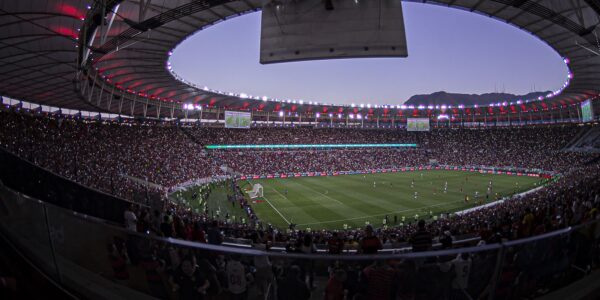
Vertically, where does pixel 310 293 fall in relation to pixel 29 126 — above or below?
below

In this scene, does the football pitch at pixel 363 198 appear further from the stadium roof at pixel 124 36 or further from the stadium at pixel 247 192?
the stadium roof at pixel 124 36

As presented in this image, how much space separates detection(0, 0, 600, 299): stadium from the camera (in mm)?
3299

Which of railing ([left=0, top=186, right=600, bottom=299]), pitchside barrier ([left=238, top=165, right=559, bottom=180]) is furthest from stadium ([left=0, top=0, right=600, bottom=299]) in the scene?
pitchside barrier ([left=238, top=165, right=559, bottom=180])

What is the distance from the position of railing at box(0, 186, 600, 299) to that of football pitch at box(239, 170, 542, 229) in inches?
857

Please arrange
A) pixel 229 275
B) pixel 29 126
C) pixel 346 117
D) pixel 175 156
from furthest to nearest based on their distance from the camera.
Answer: pixel 346 117 → pixel 175 156 → pixel 29 126 → pixel 229 275

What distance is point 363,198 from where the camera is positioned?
37.0 metres

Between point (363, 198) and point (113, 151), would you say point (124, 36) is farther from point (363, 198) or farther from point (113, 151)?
point (363, 198)

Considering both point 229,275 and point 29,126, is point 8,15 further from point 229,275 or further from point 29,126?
point 29,126

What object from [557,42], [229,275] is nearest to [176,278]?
[229,275]

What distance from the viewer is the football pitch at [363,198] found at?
2844 centimetres

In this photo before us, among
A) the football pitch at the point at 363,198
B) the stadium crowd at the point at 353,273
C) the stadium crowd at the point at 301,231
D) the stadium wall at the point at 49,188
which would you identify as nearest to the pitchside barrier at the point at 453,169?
the stadium crowd at the point at 301,231

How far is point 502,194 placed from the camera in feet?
122

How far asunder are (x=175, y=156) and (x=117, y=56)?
27.9 meters

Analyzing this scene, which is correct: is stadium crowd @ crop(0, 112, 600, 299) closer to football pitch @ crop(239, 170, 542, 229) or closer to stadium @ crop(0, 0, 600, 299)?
stadium @ crop(0, 0, 600, 299)
